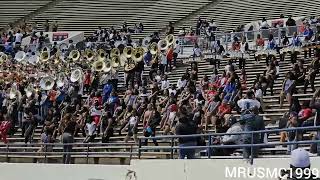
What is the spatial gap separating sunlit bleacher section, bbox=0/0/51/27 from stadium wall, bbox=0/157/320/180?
1003 inches

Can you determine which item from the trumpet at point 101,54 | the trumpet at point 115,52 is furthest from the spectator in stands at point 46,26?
the trumpet at point 115,52

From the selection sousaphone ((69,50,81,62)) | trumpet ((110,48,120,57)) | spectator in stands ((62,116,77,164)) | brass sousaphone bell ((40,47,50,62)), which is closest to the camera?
spectator in stands ((62,116,77,164))

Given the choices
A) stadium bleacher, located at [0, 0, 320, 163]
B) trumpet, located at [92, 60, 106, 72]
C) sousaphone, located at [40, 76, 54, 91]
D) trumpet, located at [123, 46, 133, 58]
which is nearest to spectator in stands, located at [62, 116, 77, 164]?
stadium bleacher, located at [0, 0, 320, 163]

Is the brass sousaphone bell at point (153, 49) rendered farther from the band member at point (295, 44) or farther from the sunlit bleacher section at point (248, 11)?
the sunlit bleacher section at point (248, 11)

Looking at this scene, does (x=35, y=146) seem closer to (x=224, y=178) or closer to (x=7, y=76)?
(x=7, y=76)

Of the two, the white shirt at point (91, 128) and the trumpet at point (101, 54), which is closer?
the white shirt at point (91, 128)

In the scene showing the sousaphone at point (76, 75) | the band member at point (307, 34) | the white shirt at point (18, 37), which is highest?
the white shirt at point (18, 37)

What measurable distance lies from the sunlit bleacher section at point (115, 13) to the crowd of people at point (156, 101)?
12.5 metres

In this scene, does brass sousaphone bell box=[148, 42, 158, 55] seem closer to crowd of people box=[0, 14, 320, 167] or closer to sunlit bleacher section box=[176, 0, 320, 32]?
crowd of people box=[0, 14, 320, 167]

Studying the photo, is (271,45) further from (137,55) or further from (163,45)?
(137,55)

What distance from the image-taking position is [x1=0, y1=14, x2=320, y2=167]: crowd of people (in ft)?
50.6

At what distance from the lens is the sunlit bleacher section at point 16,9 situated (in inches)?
1843

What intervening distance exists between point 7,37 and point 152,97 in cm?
1789

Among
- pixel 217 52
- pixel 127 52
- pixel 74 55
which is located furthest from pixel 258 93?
pixel 74 55
